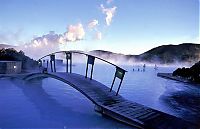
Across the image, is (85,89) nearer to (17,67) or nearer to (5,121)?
(5,121)

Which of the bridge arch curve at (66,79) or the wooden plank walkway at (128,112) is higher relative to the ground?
the bridge arch curve at (66,79)

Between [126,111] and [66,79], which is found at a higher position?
[66,79]

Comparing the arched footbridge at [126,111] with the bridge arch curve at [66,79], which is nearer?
the arched footbridge at [126,111]

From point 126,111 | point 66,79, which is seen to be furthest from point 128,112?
point 66,79

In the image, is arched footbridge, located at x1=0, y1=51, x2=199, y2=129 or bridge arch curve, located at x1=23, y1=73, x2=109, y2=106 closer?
arched footbridge, located at x1=0, y1=51, x2=199, y2=129

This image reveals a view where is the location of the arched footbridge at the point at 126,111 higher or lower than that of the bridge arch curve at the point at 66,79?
lower

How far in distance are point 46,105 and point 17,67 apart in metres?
33.8

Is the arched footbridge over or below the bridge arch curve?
below

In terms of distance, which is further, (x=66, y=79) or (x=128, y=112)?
(x=66, y=79)

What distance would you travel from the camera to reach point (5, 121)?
52.5 ft

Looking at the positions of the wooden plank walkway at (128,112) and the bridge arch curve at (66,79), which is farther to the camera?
the bridge arch curve at (66,79)

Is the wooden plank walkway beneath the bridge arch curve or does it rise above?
beneath

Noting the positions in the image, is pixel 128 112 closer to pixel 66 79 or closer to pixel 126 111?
pixel 126 111

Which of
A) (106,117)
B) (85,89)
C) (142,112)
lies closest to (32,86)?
(85,89)
